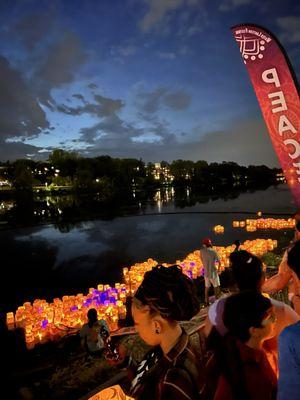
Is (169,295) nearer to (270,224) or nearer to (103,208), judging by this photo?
(270,224)

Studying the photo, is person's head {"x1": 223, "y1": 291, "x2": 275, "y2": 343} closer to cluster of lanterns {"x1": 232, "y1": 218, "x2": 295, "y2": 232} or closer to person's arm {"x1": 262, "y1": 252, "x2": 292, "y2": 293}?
person's arm {"x1": 262, "y1": 252, "x2": 292, "y2": 293}

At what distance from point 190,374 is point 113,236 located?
16.5m

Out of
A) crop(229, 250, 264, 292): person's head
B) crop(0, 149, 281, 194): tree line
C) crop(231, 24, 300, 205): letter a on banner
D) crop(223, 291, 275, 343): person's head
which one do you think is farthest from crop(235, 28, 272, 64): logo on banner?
crop(0, 149, 281, 194): tree line

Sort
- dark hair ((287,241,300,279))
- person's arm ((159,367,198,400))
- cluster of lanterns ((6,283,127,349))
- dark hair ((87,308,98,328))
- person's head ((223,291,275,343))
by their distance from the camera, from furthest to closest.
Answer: cluster of lanterns ((6,283,127,349)), dark hair ((87,308,98,328)), dark hair ((287,241,300,279)), person's head ((223,291,275,343)), person's arm ((159,367,198,400))

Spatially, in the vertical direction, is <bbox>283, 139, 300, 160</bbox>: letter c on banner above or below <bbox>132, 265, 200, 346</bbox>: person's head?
above

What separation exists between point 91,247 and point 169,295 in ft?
46.4

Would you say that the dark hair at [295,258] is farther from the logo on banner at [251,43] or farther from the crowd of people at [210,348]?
the logo on banner at [251,43]

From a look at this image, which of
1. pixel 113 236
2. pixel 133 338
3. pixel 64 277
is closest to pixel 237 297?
pixel 133 338

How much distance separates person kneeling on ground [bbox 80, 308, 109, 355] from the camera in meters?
5.02

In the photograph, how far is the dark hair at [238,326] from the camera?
168cm

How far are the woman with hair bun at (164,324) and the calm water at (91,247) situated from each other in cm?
855

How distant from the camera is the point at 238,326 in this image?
67.4 inches

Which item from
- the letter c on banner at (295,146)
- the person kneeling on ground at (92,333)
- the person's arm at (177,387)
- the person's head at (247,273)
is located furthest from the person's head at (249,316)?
the letter c on banner at (295,146)

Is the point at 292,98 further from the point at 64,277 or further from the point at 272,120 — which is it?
the point at 64,277
